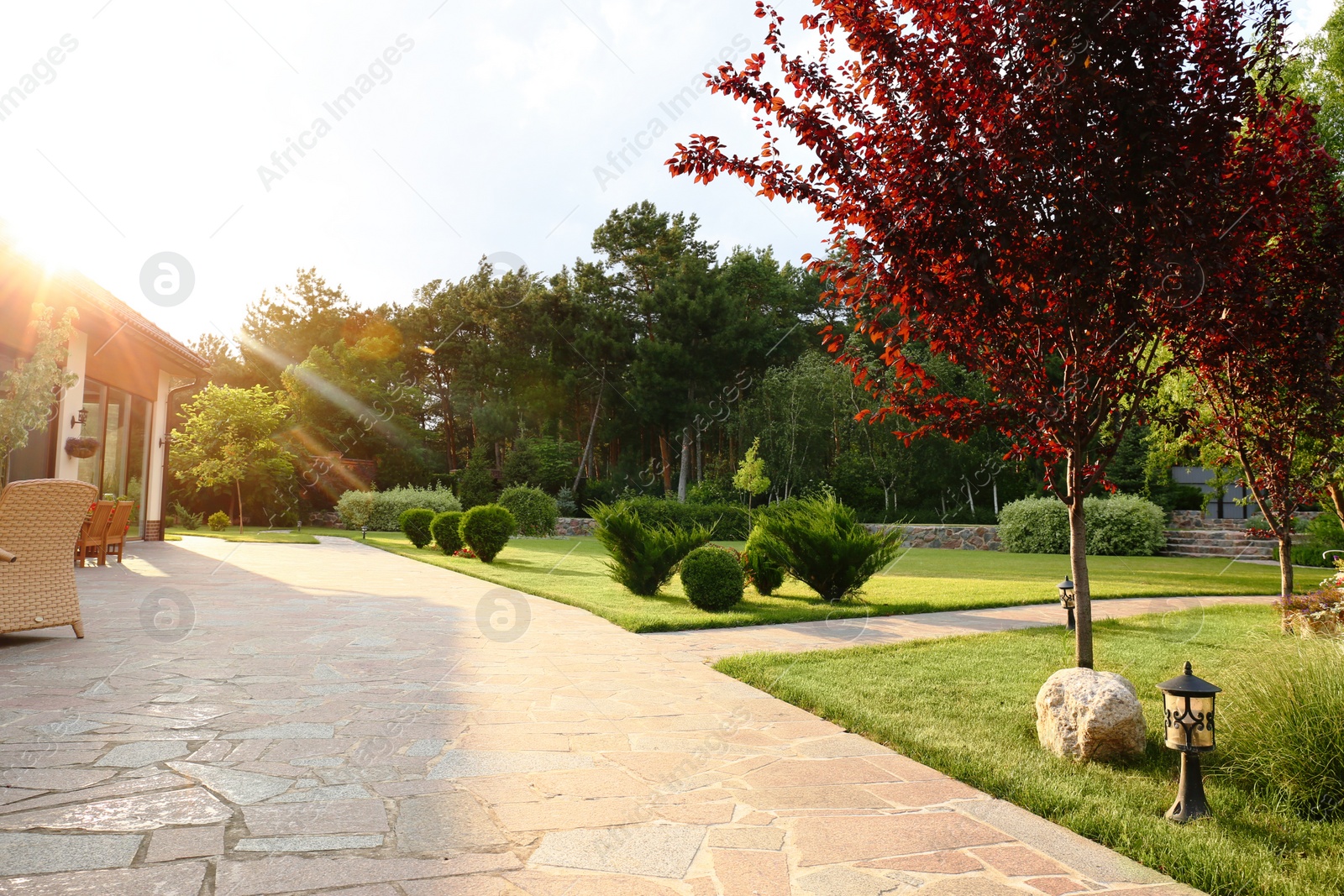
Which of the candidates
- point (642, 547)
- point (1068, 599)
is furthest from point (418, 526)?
point (1068, 599)

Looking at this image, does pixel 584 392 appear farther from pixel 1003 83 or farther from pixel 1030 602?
pixel 1003 83

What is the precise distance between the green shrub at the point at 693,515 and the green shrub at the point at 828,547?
565 cm

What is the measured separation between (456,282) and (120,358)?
2381cm

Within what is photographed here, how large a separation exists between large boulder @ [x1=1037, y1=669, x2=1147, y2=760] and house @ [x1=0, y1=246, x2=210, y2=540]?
1165 cm

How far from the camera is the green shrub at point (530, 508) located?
2327cm

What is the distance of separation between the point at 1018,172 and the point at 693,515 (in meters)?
15.4

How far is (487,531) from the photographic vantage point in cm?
1360

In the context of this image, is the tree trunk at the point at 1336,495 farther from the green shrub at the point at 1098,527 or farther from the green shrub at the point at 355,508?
the green shrub at the point at 355,508

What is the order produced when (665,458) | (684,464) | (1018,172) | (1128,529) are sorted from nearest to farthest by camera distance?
(1018,172)
(1128,529)
(684,464)
(665,458)

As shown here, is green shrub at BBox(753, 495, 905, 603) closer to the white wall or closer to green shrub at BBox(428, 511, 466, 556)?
green shrub at BBox(428, 511, 466, 556)

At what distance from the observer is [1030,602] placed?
29.5 ft

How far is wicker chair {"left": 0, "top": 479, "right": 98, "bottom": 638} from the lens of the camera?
4984 mm

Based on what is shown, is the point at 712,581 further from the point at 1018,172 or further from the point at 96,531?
the point at 96,531

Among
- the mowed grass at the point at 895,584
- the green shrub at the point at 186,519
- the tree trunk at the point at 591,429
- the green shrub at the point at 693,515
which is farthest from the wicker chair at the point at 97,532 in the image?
the tree trunk at the point at 591,429
